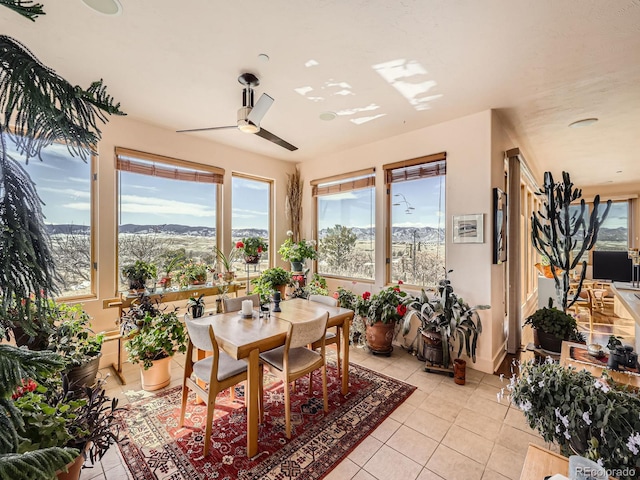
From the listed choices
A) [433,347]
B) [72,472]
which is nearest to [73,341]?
[72,472]

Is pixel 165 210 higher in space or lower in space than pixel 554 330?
higher

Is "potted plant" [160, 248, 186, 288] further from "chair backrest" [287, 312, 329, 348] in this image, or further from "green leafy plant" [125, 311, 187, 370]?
"chair backrest" [287, 312, 329, 348]

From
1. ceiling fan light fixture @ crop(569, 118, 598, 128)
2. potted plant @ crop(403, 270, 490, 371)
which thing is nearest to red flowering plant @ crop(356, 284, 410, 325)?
potted plant @ crop(403, 270, 490, 371)

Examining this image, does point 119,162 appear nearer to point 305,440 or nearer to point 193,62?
point 193,62

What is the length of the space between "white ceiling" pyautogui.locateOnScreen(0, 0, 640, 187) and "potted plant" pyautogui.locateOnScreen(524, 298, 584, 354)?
222 centimetres

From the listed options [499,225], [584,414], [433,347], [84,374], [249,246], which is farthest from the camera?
[249,246]

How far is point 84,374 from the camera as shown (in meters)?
2.33

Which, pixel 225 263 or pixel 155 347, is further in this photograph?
pixel 225 263

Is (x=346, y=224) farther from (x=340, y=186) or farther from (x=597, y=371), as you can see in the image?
(x=597, y=371)

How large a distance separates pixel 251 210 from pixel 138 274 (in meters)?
1.97

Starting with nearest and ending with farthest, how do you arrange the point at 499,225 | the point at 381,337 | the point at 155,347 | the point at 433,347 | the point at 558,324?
the point at 155,347 → the point at 558,324 → the point at 433,347 → the point at 499,225 → the point at 381,337

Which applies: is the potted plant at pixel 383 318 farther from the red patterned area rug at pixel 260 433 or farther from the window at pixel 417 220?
the red patterned area rug at pixel 260 433

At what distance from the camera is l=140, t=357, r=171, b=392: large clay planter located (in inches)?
103

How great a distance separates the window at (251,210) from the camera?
433 cm
